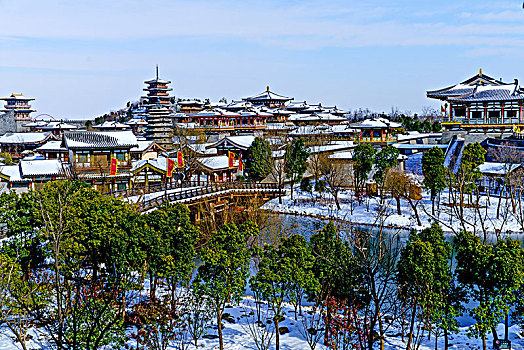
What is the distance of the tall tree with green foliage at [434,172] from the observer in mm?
32125

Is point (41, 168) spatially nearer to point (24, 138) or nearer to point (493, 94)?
Result: point (24, 138)

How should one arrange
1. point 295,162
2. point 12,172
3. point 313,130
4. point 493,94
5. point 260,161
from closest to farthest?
1. point 12,172
2. point 295,162
3. point 260,161
4. point 493,94
5. point 313,130

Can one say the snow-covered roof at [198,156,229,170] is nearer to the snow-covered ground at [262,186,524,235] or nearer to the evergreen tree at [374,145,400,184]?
the snow-covered ground at [262,186,524,235]

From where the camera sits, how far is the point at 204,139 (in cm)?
5175

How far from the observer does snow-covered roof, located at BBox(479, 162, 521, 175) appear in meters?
33.5

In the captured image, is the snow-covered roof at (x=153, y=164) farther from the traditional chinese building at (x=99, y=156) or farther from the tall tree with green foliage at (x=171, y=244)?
the tall tree with green foliage at (x=171, y=244)

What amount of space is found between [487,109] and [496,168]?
506 inches

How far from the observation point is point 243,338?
52.0 ft

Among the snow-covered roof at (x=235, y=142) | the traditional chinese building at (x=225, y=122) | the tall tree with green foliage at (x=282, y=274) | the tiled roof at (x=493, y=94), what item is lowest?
the tall tree with green foliage at (x=282, y=274)

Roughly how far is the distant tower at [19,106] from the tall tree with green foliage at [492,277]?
87.2 meters

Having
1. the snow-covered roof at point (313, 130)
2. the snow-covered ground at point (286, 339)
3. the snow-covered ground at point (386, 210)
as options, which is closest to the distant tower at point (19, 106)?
the snow-covered roof at point (313, 130)

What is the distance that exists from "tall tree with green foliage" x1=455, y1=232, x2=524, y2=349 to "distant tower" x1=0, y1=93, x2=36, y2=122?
87210 millimetres

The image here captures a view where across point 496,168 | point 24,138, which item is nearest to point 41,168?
point 24,138

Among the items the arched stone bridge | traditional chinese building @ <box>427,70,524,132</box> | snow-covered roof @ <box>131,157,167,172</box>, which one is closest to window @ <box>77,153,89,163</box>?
snow-covered roof @ <box>131,157,167,172</box>
